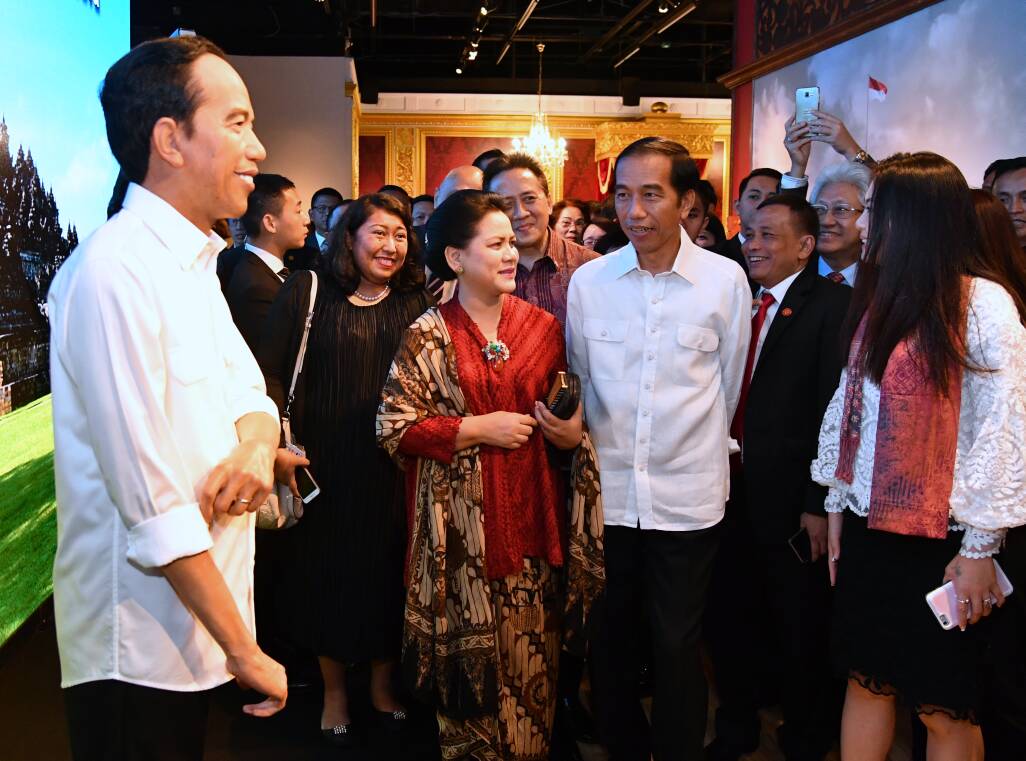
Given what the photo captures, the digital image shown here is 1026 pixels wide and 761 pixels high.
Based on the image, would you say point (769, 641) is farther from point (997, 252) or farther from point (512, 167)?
point (512, 167)

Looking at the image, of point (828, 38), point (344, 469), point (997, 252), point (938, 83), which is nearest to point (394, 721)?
point (344, 469)

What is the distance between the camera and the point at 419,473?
2504 mm

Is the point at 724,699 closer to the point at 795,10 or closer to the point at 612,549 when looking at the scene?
the point at 612,549

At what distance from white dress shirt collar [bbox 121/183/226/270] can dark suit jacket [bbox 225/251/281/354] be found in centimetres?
218

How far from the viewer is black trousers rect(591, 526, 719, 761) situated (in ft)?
8.27

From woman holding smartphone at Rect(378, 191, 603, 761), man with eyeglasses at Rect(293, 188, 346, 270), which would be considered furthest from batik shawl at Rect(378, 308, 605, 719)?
man with eyeglasses at Rect(293, 188, 346, 270)

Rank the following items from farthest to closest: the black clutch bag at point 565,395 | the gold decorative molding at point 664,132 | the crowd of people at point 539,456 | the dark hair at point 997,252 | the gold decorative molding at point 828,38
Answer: the gold decorative molding at point 664,132 < the gold decorative molding at point 828,38 < the black clutch bag at point 565,395 < the dark hair at point 997,252 < the crowd of people at point 539,456

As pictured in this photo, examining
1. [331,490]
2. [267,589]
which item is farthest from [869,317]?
[267,589]

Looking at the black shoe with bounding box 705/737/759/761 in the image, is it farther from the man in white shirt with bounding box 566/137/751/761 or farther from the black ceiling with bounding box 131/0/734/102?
the black ceiling with bounding box 131/0/734/102

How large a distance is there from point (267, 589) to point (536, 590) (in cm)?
166

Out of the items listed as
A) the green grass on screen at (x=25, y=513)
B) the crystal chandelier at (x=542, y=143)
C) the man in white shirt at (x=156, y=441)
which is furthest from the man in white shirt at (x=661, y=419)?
the crystal chandelier at (x=542, y=143)

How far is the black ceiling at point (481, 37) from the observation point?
10.3 metres

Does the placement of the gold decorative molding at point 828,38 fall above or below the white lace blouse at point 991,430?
above

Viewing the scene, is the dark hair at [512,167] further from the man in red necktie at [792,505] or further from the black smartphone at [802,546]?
the black smartphone at [802,546]
